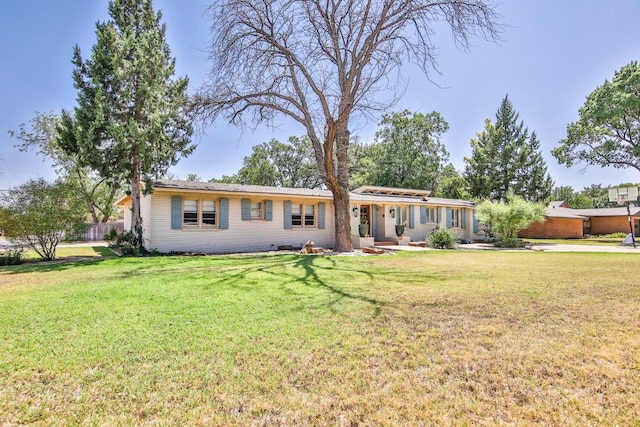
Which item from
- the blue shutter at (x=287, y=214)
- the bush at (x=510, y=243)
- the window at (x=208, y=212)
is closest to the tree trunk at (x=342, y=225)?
the blue shutter at (x=287, y=214)

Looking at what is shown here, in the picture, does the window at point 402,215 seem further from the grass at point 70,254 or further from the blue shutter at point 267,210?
the grass at point 70,254

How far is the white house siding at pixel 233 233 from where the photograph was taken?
12.5 m

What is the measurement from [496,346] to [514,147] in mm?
31085

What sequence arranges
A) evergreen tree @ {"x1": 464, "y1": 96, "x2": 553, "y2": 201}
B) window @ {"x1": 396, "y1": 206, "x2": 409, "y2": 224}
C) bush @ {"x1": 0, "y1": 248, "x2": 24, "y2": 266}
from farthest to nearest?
evergreen tree @ {"x1": 464, "y1": 96, "x2": 553, "y2": 201} < window @ {"x1": 396, "y1": 206, "x2": 409, "y2": 224} < bush @ {"x1": 0, "y1": 248, "x2": 24, "y2": 266}

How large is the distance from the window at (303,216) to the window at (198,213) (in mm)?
3789

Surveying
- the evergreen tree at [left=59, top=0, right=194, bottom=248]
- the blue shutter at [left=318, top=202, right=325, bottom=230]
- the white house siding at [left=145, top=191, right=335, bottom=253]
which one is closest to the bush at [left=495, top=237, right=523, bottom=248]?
the white house siding at [left=145, top=191, right=335, bottom=253]

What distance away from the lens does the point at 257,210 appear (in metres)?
14.8

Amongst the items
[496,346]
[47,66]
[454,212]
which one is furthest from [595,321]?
[47,66]

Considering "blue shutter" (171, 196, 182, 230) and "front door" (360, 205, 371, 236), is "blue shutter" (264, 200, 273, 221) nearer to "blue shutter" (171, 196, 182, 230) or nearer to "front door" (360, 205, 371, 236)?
"blue shutter" (171, 196, 182, 230)

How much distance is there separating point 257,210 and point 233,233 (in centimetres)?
156

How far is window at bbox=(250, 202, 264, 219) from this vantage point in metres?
14.6

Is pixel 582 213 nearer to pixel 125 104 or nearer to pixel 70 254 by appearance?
pixel 125 104

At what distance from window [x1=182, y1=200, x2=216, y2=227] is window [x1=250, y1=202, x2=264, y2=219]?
66.5 inches

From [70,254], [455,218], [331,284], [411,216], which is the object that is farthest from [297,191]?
[455,218]
